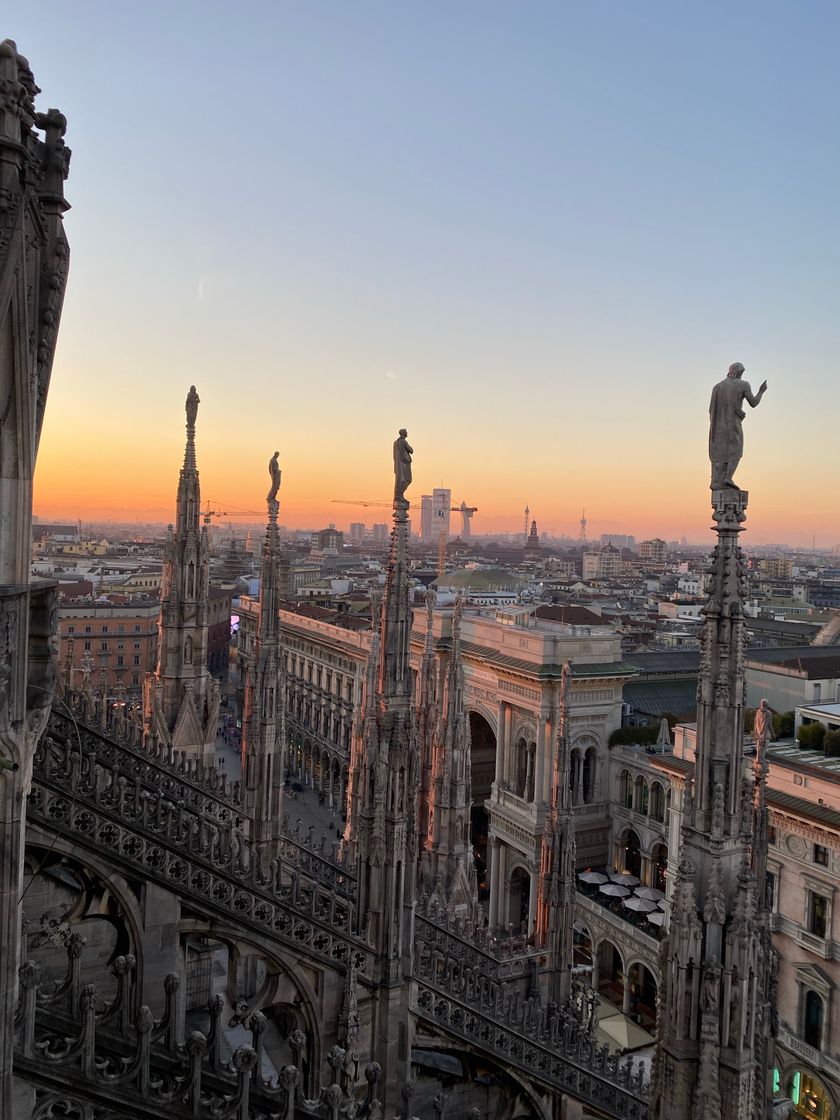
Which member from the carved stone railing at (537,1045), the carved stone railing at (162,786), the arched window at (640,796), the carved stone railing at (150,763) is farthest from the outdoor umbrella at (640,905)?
the carved stone railing at (150,763)

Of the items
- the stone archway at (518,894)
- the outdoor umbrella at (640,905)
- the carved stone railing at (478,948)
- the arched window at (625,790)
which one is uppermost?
the carved stone railing at (478,948)

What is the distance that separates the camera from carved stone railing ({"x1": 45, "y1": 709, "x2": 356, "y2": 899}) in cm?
1143

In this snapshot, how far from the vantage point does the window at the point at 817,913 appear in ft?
85.1

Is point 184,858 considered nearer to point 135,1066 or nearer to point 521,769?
point 135,1066

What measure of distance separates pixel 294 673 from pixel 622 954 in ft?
131

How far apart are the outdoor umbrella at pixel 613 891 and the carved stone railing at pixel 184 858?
26.5 metres

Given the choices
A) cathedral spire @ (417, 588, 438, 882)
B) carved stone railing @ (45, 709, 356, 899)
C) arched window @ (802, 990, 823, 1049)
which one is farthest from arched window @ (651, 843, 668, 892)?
carved stone railing @ (45, 709, 356, 899)

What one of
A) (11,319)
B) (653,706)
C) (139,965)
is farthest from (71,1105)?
(653,706)

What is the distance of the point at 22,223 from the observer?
165 inches

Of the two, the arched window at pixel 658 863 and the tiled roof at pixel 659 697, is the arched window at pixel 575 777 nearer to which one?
the arched window at pixel 658 863

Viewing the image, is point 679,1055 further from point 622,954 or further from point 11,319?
point 622,954

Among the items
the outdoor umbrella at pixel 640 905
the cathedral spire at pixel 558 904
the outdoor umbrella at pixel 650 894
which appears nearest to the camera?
the cathedral spire at pixel 558 904

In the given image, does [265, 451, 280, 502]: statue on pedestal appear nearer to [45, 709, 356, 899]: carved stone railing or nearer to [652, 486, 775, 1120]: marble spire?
[45, 709, 356, 899]: carved stone railing

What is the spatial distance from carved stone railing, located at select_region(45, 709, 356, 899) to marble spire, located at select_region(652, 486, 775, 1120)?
602cm
